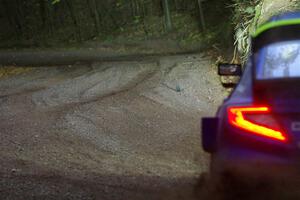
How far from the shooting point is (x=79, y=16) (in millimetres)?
42156

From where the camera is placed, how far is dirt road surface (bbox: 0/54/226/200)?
6.44m

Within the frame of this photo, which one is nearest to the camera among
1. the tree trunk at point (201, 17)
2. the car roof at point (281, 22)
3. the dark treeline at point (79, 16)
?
the car roof at point (281, 22)

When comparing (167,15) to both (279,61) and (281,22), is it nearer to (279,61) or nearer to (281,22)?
(281,22)

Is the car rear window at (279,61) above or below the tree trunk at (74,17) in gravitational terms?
above

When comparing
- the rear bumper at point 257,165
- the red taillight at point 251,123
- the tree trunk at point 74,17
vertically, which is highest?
the red taillight at point 251,123

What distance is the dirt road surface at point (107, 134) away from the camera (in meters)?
6.44

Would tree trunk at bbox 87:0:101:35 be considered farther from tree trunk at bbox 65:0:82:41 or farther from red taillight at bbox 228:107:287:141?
red taillight at bbox 228:107:287:141

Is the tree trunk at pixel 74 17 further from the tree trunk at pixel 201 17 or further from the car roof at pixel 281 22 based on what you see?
the car roof at pixel 281 22

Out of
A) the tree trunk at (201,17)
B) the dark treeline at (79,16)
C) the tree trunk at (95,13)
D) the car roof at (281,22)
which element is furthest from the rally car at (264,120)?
the tree trunk at (95,13)

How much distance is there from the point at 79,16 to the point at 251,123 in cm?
3879

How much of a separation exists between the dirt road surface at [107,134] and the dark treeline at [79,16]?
66.9 ft

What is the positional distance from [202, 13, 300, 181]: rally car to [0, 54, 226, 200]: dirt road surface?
1.48m

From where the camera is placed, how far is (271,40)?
4.89m

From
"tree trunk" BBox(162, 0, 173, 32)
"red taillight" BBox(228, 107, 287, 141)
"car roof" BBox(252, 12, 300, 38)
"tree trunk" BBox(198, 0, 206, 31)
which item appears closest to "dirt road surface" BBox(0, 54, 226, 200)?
"red taillight" BBox(228, 107, 287, 141)
